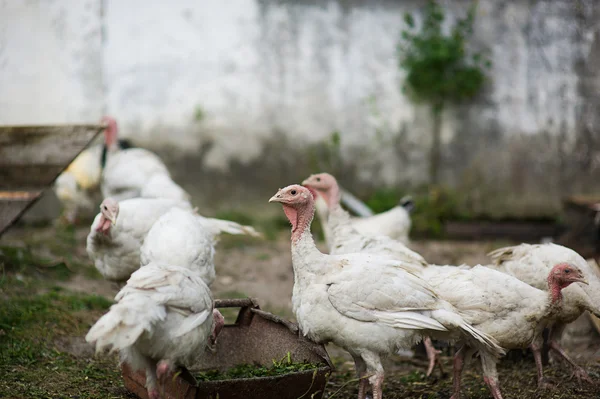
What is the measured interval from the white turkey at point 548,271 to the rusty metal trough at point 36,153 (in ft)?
13.4

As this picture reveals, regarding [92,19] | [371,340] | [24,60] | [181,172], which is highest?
[92,19]

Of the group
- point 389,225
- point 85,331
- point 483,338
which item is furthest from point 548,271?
point 85,331

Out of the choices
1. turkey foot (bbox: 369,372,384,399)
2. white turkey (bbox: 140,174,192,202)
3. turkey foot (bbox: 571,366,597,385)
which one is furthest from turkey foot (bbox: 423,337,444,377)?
white turkey (bbox: 140,174,192,202)

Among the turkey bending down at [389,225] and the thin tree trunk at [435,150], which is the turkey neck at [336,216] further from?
the thin tree trunk at [435,150]

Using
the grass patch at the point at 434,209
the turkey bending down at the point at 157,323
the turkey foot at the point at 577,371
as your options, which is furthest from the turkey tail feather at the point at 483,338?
the grass patch at the point at 434,209

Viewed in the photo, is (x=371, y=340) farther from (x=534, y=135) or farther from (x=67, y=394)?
(x=534, y=135)

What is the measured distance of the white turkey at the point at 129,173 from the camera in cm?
808

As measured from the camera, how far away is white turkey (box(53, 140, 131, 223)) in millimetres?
9875

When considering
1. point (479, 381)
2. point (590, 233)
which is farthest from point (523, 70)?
point (479, 381)

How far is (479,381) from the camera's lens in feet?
18.3

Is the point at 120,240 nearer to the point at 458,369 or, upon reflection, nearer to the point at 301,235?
the point at 301,235

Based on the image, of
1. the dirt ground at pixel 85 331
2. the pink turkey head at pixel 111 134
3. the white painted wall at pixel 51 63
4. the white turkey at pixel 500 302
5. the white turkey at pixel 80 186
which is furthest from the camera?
the white turkey at pixel 80 186

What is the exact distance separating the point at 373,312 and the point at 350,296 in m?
0.18

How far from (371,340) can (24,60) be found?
290 inches
